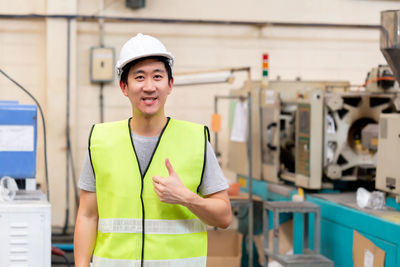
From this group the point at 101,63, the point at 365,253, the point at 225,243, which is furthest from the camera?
the point at 101,63

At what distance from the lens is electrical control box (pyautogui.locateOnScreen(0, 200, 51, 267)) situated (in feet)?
7.93

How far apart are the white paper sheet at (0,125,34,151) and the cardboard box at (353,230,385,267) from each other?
1.63 meters

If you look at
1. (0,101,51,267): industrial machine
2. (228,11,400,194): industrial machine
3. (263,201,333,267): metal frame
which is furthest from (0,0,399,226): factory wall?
(0,101,51,267): industrial machine

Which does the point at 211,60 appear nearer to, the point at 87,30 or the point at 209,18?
the point at 209,18

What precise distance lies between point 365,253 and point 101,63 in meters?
2.97

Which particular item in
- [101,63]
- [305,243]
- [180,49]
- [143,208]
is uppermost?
[180,49]

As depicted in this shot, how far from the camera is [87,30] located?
5.21 m

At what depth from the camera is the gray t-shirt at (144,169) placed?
1689mm

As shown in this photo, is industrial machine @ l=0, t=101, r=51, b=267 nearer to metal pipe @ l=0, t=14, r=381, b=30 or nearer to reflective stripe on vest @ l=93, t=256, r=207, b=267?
reflective stripe on vest @ l=93, t=256, r=207, b=267

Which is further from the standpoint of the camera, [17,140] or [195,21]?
A: [195,21]

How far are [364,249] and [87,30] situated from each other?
3.19m

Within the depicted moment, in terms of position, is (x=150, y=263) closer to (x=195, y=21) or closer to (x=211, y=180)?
(x=211, y=180)

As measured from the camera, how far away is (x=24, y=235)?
2428 mm

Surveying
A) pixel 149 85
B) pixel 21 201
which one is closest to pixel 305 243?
pixel 21 201
